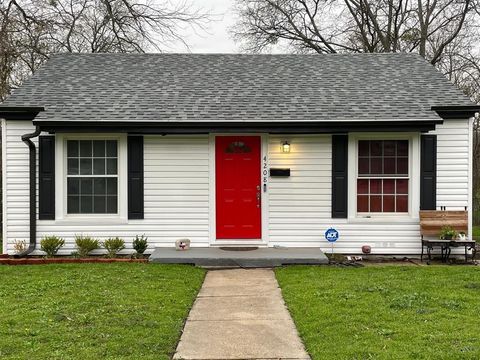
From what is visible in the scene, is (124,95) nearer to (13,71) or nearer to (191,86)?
(191,86)

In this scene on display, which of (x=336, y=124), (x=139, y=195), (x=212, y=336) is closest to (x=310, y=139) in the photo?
(x=336, y=124)

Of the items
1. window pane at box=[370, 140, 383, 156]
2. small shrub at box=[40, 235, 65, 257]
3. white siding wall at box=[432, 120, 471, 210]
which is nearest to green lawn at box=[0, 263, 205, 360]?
small shrub at box=[40, 235, 65, 257]

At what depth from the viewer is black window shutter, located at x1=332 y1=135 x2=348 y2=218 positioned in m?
9.26

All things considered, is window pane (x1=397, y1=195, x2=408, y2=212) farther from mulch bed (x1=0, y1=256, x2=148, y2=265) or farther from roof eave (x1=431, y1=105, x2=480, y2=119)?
mulch bed (x1=0, y1=256, x2=148, y2=265)

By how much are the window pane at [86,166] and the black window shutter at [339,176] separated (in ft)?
15.2

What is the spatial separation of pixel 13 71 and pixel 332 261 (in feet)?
48.2

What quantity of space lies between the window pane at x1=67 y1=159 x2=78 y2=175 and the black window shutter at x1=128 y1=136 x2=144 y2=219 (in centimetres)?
103

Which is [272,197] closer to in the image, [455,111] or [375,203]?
[375,203]

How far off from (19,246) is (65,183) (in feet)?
4.67

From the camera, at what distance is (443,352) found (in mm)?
3926

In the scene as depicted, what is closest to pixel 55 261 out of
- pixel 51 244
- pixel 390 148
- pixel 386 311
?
pixel 51 244

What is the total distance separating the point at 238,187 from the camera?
9469 mm

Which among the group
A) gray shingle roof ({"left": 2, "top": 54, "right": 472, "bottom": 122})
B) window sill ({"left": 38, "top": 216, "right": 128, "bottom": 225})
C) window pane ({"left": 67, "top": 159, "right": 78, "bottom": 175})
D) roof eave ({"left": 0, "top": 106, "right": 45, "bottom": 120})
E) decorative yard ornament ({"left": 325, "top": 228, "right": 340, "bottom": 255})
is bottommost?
decorative yard ornament ({"left": 325, "top": 228, "right": 340, "bottom": 255})

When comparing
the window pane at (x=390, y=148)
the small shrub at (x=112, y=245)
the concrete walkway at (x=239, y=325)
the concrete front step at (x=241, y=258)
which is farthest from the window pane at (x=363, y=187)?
the small shrub at (x=112, y=245)
